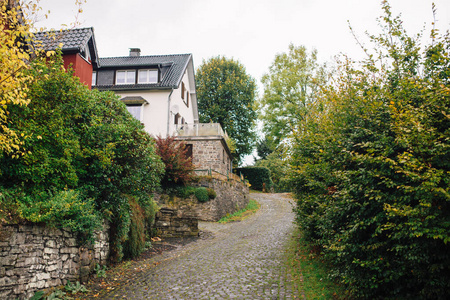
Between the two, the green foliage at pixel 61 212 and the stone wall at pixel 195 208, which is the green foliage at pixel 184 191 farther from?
the green foliage at pixel 61 212

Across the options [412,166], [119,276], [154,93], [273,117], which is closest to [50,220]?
[119,276]

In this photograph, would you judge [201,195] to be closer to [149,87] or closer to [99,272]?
[149,87]

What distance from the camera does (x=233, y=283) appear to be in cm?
788

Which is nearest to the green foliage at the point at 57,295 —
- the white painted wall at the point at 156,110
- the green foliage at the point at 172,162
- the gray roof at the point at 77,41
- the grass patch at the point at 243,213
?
the gray roof at the point at 77,41

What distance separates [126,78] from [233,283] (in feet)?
73.4

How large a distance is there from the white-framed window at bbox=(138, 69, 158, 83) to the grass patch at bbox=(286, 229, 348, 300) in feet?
62.6

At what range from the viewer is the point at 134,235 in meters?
11.0

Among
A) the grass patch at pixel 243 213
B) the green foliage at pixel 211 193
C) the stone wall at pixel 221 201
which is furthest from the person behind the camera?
the grass patch at pixel 243 213

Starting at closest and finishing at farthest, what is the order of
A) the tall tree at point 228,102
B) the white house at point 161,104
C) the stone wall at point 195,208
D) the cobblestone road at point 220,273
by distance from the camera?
the cobblestone road at point 220,273 → the stone wall at point 195,208 → the white house at point 161,104 → the tall tree at point 228,102

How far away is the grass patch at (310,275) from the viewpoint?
6.70 meters

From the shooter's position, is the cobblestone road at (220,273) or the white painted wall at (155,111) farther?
the white painted wall at (155,111)

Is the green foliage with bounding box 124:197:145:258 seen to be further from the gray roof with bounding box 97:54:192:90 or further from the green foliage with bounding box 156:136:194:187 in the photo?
the gray roof with bounding box 97:54:192:90

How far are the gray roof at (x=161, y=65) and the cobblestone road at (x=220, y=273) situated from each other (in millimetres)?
15077

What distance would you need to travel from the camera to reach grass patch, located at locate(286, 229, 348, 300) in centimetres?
670
